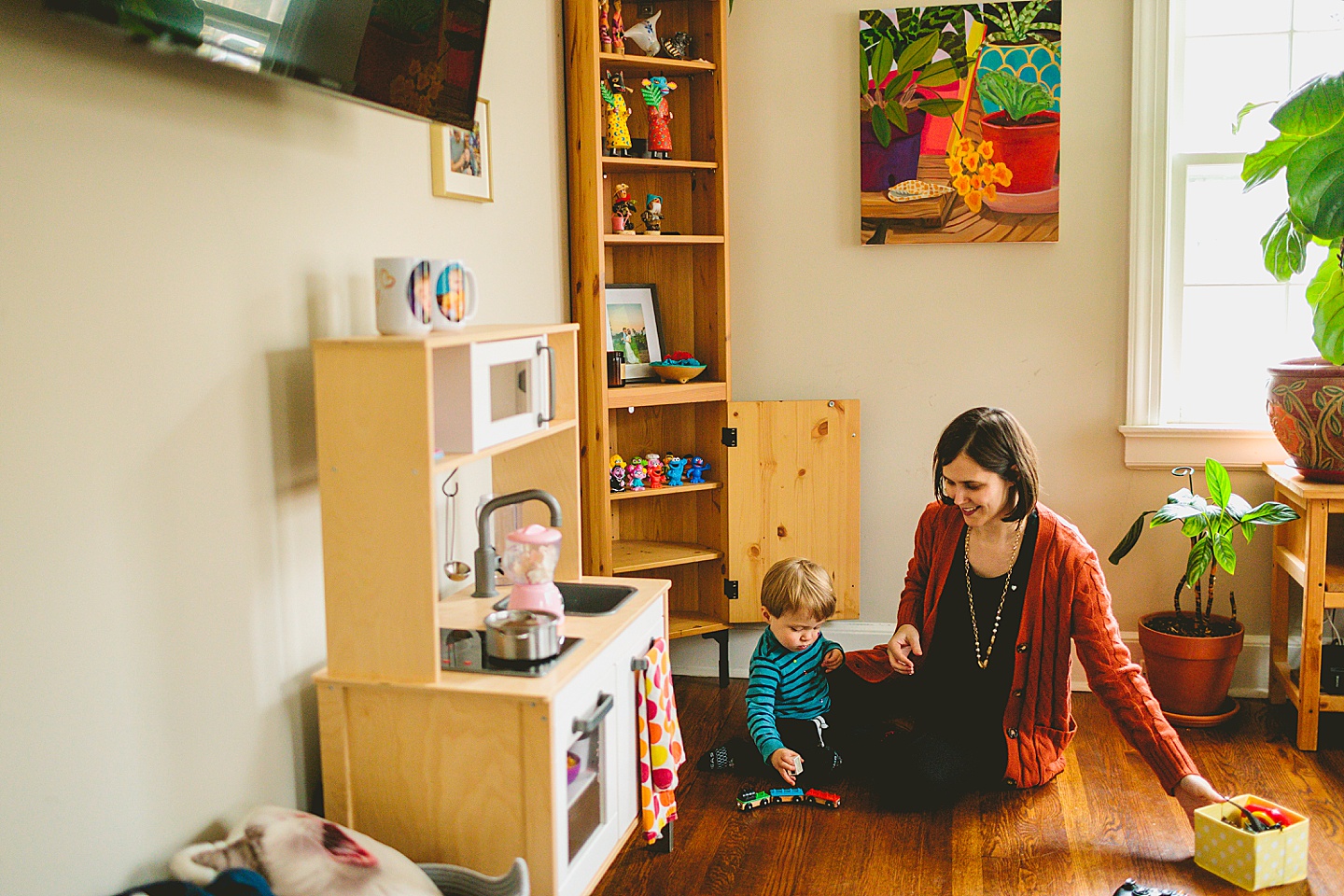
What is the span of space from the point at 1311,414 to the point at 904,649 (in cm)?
133

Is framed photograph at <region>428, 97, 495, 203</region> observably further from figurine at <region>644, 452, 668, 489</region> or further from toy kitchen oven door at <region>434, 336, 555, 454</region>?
figurine at <region>644, 452, 668, 489</region>

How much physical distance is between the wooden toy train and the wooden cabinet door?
2.82 ft

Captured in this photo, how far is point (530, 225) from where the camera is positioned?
300 cm

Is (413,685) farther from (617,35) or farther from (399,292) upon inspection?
(617,35)

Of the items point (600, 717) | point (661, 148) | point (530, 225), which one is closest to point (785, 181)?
point (661, 148)

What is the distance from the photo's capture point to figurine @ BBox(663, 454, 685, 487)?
357 cm

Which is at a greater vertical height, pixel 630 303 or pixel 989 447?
pixel 630 303

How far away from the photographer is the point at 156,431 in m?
1.58

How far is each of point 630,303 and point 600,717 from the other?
1792mm

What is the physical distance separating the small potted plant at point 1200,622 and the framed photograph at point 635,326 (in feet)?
5.12

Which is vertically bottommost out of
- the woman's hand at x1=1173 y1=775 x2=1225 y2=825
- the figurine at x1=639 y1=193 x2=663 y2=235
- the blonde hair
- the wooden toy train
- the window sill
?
the wooden toy train

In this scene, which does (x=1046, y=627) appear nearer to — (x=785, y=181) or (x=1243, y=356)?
(x=1243, y=356)

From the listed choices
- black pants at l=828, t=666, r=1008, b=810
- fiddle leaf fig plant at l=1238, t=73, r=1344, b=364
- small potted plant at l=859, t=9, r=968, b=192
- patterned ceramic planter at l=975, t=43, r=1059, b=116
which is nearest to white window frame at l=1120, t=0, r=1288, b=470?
patterned ceramic planter at l=975, t=43, r=1059, b=116

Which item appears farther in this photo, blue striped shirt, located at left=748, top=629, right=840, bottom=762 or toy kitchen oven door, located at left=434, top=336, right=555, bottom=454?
blue striped shirt, located at left=748, top=629, right=840, bottom=762
